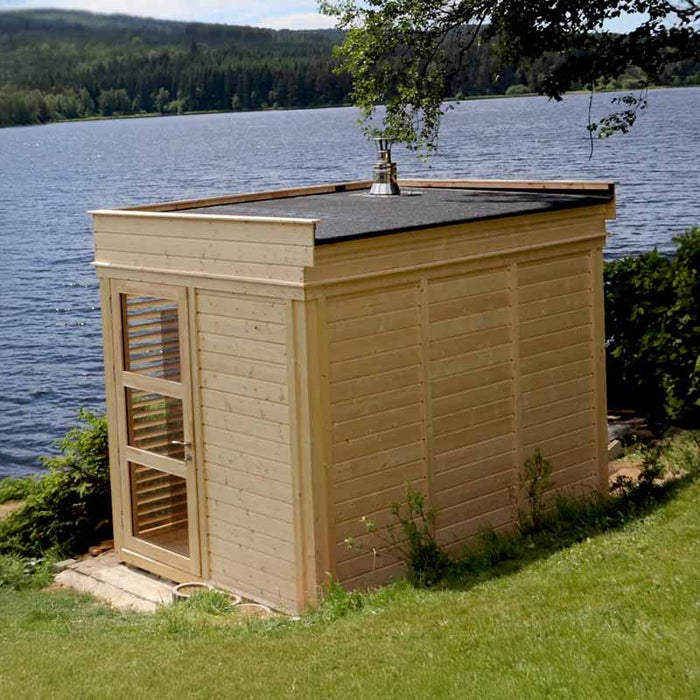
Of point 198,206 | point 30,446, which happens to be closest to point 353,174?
point 30,446

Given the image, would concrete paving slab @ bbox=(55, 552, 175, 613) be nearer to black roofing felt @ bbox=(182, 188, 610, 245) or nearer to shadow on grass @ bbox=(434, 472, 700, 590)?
shadow on grass @ bbox=(434, 472, 700, 590)

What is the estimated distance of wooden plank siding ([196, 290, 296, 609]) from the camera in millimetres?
9578

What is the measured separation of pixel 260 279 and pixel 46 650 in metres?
3.07

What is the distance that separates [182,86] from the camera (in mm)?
117938

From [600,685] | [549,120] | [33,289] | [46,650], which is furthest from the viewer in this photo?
[549,120]

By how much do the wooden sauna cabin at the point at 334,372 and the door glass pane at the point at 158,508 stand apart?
2 centimetres

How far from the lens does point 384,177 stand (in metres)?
12.5

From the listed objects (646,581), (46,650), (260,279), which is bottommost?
(46,650)

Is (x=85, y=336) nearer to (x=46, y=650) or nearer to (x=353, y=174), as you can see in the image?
(x=46, y=650)

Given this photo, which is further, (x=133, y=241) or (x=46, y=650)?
(x=133, y=241)

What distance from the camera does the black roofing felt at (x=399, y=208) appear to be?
9.84 m

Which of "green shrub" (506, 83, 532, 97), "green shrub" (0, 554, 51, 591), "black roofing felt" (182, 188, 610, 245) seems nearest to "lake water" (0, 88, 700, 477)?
"green shrub" (506, 83, 532, 97)

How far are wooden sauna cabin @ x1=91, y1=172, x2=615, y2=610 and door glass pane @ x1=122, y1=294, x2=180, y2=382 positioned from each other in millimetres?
19

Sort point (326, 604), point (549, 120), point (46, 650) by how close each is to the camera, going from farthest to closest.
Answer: point (549, 120) < point (326, 604) < point (46, 650)
